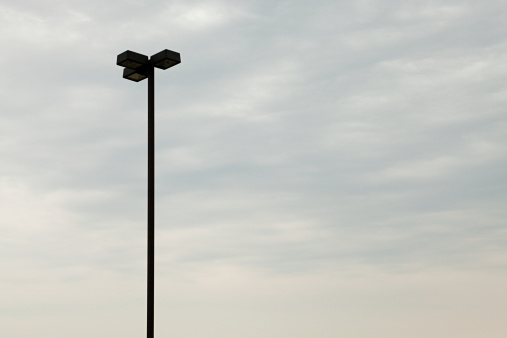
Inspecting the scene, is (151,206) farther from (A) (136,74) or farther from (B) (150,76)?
(A) (136,74)

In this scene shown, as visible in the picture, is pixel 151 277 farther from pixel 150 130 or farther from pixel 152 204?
pixel 150 130

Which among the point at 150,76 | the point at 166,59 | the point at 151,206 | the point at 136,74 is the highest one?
the point at 166,59

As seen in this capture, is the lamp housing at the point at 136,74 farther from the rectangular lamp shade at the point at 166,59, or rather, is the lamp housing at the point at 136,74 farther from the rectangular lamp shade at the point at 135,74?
the rectangular lamp shade at the point at 166,59

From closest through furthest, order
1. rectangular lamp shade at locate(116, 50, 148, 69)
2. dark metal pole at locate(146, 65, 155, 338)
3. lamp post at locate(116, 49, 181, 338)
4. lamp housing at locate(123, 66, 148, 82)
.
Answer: dark metal pole at locate(146, 65, 155, 338), lamp post at locate(116, 49, 181, 338), rectangular lamp shade at locate(116, 50, 148, 69), lamp housing at locate(123, 66, 148, 82)

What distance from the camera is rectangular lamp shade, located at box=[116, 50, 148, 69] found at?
67.9ft

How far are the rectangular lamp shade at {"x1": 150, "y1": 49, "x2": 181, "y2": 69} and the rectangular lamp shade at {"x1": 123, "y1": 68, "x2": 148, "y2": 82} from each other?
1.20 ft

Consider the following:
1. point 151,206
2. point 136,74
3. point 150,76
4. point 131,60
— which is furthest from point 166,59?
point 151,206

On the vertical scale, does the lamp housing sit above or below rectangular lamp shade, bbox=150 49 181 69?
below

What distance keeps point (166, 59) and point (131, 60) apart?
850 millimetres

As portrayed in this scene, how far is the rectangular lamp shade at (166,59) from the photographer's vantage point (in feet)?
68.0

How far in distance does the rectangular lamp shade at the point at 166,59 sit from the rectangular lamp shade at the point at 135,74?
0.37 m

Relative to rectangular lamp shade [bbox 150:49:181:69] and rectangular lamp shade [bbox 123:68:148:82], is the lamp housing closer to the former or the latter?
rectangular lamp shade [bbox 123:68:148:82]

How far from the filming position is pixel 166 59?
2073cm

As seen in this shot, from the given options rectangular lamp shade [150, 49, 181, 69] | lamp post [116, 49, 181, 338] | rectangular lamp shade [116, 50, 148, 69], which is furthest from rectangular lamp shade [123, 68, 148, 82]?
rectangular lamp shade [150, 49, 181, 69]
